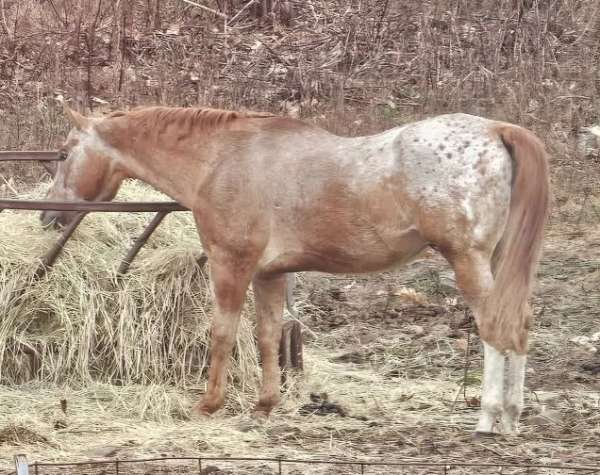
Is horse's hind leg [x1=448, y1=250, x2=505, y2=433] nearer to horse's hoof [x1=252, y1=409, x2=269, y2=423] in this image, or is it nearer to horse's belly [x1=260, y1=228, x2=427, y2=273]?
horse's belly [x1=260, y1=228, x2=427, y2=273]

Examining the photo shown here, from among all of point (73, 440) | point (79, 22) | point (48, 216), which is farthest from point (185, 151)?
point (79, 22)

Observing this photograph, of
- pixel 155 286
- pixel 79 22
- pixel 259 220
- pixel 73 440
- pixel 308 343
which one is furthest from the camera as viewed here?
pixel 79 22

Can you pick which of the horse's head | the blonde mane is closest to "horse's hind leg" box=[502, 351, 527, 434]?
the blonde mane

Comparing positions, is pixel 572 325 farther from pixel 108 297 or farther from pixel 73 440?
pixel 73 440

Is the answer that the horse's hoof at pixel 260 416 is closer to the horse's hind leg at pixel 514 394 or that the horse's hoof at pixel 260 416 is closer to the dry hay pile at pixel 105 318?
the dry hay pile at pixel 105 318

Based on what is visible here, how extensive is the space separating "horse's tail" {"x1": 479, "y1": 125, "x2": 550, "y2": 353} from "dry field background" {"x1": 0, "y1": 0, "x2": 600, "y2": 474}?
0.57 metres

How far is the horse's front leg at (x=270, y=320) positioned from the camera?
6926 mm

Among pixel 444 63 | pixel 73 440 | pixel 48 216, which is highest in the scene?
pixel 444 63

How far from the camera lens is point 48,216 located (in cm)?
748

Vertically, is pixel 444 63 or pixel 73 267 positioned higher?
pixel 444 63

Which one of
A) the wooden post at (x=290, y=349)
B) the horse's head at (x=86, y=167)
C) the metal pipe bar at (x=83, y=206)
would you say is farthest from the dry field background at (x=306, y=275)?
the metal pipe bar at (x=83, y=206)

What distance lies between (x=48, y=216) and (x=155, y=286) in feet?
2.81

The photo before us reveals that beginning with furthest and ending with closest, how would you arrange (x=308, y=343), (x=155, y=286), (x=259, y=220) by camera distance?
(x=308, y=343) < (x=155, y=286) < (x=259, y=220)

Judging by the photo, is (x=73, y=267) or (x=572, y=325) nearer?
(x=73, y=267)
